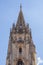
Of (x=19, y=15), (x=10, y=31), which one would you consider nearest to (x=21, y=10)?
(x=19, y=15)

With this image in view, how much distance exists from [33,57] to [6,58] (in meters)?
4.69

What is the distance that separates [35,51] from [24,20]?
6473 millimetres

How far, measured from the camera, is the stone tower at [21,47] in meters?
48.3

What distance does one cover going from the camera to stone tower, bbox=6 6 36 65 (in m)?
48.3

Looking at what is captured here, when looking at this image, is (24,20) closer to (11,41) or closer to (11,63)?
(11,41)

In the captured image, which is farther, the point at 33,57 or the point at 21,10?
the point at 21,10

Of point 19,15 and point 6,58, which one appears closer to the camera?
→ point 6,58

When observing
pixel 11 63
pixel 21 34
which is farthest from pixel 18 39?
pixel 11 63

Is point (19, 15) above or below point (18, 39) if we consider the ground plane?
above

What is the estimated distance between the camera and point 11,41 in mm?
50312

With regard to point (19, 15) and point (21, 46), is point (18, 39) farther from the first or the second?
point (19, 15)

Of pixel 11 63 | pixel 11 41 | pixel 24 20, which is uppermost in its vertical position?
pixel 24 20

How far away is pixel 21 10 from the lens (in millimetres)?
54406

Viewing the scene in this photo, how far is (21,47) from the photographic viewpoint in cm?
4950
